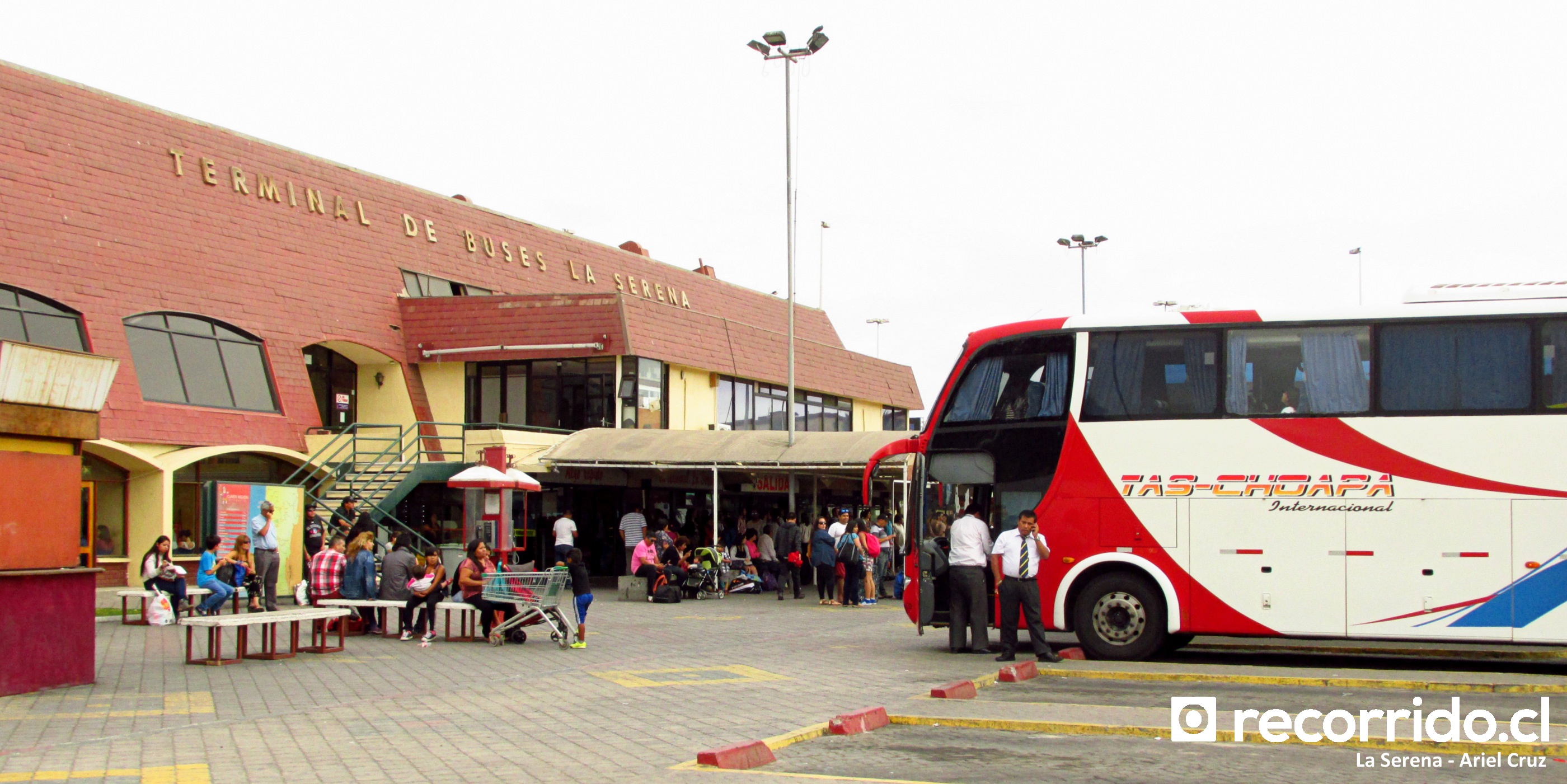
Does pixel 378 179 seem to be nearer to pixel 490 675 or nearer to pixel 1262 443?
pixel 490 675

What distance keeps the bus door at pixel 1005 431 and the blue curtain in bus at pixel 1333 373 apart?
238 centimetres

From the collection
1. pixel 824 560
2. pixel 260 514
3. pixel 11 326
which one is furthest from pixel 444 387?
pixel 824 560

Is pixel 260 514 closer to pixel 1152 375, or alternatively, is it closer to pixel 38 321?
pixel 38 321

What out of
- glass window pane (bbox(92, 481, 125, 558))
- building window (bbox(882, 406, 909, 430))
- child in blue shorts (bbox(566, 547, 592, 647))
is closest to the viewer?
child in blue shorts (bbox(566, 547, 592, 647))

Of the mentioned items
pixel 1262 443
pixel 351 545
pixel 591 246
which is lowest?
pixel 351 545

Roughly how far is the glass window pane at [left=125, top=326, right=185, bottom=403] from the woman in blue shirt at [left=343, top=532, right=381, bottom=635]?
10012mm

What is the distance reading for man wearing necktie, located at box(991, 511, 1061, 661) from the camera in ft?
46.5

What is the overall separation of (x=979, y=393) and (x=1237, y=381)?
8.90 feet

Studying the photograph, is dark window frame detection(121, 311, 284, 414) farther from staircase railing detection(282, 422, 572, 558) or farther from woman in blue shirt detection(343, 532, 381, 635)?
woman in blue shirt detection(343, 532, 381, 635)

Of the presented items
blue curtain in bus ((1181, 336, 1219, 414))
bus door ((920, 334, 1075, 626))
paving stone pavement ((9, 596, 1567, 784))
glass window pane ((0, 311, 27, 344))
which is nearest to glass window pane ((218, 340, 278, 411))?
glass window pane ((0, 311, 27, 344))

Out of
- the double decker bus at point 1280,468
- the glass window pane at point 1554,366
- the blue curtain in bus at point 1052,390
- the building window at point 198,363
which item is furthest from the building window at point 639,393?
the glass window pane at point 1554,366

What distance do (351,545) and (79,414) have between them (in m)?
6.75

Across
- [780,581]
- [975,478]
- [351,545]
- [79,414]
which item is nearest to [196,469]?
[351,545]

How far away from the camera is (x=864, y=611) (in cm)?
2322
